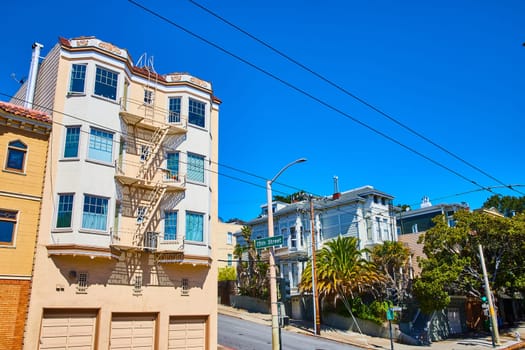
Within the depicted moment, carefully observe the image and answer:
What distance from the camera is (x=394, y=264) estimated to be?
35.6 m

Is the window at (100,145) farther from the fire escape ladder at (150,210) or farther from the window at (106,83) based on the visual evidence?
the fire escape ladder at (150,210)

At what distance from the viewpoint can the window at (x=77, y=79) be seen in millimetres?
21266

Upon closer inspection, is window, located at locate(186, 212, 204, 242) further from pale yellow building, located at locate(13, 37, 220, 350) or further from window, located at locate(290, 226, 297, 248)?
window, located at locate(290, 226, 297, 248)

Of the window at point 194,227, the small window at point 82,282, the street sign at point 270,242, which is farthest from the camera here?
the window at point 194,227

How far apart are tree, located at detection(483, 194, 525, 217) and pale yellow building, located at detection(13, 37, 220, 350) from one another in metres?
70.9

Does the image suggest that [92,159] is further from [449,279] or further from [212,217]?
[449,279]

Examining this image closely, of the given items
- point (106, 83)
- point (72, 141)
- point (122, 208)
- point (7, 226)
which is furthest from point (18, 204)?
point (106, 83)

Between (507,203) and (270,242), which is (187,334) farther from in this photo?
(507,203)

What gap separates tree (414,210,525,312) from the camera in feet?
107

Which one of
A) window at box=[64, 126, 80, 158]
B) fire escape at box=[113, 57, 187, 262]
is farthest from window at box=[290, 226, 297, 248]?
window at box=[64, 126, 80, 158]

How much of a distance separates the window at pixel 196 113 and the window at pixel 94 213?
715 centimetres

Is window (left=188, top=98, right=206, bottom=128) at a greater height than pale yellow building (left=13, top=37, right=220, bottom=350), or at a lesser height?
greater

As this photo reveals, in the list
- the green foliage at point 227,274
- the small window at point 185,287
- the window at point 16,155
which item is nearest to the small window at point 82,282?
the small window at point 185,287

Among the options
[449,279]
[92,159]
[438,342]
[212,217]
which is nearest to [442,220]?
[449,279]
